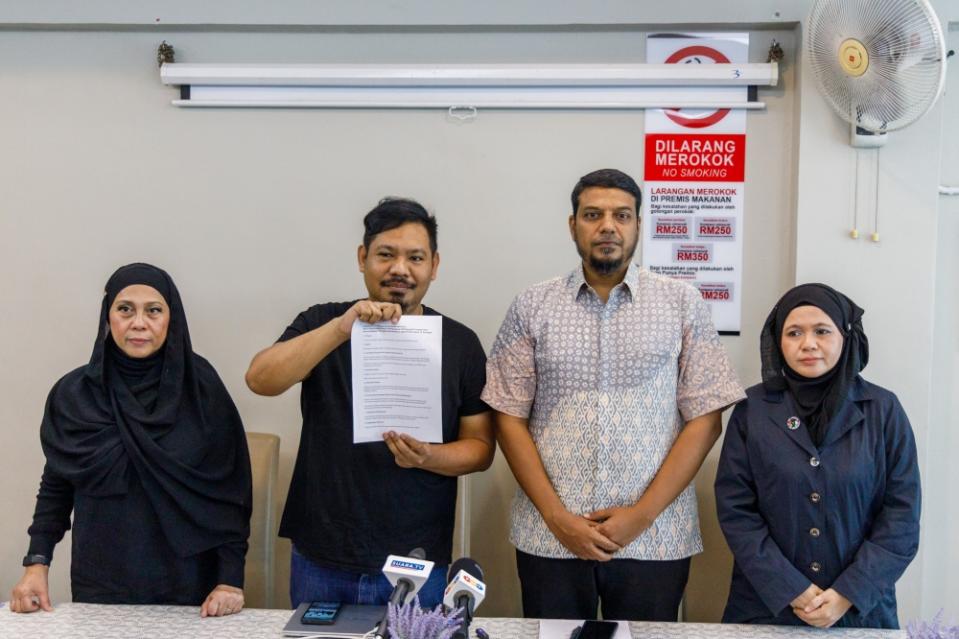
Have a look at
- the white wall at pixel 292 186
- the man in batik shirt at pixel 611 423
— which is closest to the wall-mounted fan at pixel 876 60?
the white wall at pixel 292 186

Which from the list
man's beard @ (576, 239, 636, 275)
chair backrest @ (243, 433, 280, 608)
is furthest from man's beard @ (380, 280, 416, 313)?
chair backrest @ (243, 433, 280, 608)

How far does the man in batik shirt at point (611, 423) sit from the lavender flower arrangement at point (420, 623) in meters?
0.76

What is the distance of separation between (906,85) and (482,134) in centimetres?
137

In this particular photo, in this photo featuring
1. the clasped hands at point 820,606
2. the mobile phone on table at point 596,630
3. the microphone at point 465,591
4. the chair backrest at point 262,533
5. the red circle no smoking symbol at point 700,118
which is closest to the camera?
the microphone at point 465,591

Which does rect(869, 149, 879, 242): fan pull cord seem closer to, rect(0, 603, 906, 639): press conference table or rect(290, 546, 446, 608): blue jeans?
rect(0, 603, 906, 639): press conference table

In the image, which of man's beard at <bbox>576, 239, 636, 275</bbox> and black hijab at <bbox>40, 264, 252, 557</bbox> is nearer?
black hijab at <bbox>40, 264, 252, 557</bbox>

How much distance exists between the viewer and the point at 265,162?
3.05 m

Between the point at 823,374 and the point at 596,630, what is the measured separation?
932 millimetres

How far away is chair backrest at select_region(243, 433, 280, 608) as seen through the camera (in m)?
2.74

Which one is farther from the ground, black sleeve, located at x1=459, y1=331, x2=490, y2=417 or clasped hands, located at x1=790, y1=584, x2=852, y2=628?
black sleeve, located at x1=459, y1=331, x2=490, y2=417

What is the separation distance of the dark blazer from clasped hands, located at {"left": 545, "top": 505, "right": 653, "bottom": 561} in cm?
25

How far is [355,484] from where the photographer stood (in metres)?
2.19

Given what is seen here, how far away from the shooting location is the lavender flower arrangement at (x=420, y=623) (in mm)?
1487

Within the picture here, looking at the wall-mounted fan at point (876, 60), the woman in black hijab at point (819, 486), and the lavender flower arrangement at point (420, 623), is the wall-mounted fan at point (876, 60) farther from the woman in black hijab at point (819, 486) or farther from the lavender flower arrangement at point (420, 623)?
the lavender flower arrangement at point (420, 623)
